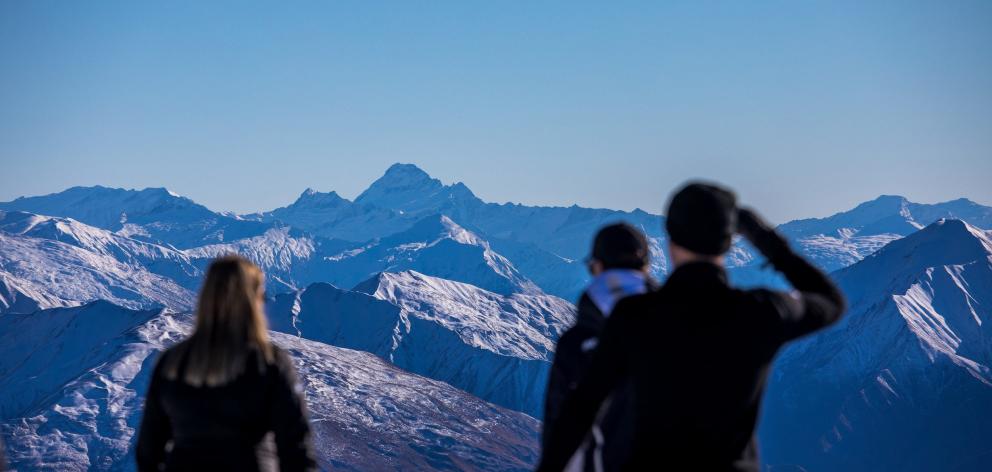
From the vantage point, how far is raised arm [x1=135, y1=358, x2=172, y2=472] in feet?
28.7

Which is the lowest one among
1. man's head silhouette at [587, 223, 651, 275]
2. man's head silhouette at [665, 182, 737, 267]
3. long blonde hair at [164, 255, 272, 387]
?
long blonde hair at [164, 255, 272, 387]

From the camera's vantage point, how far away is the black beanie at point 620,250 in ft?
30.6

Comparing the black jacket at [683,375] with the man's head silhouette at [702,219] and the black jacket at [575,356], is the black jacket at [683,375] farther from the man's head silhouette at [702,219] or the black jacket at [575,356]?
the black jacket at [575,356]

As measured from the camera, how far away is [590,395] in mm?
6965

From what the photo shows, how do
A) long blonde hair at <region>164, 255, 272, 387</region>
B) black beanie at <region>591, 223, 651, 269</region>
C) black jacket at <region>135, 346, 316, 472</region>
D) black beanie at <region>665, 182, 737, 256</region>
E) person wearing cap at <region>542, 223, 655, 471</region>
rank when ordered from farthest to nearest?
black beanie at <region>591, 223, 651, 269</region>, person wearing cap at <region>542, 223, 655, 471</region>, black jacket at <region>135, 346, 316, 472</region>, long blonde hair at <region>164, 255, 272, 387</region>, black beanie at <region>665, 182, 737, 256</region>

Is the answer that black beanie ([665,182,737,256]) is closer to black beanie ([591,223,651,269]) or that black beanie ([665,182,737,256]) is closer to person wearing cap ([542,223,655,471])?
person wearing cap ([542,223,655,471])

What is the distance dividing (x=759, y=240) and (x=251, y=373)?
161 inches

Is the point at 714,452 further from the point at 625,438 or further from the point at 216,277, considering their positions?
the point at 216,277

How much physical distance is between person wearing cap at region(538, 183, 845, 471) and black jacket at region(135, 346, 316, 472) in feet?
8.03

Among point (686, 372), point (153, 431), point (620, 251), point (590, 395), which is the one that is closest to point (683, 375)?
point (686, 372)

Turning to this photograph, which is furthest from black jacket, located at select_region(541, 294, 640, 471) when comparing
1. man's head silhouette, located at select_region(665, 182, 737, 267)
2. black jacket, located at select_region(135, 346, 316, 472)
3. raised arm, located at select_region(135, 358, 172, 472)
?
raised arm, located at select_region(135, 358, 172, 472)

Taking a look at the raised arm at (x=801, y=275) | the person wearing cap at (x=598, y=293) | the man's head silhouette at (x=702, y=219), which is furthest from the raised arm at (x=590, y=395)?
the person wearing cap at (x=598, y=293)

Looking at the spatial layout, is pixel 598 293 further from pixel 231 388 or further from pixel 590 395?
pixel 231 388

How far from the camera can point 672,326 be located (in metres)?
6.94
